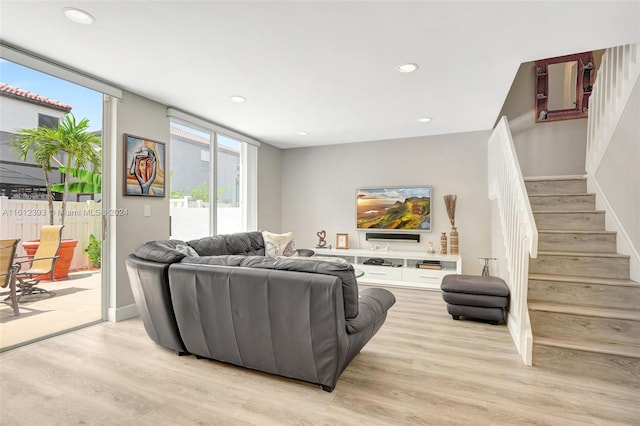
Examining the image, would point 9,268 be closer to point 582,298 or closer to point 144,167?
point 144,167

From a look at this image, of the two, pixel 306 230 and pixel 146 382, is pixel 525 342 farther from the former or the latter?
pixel 306 230

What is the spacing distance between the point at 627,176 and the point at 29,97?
5.55 meters

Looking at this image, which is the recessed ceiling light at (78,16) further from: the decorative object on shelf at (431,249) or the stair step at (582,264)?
the decorative object on shelf at (431,249)

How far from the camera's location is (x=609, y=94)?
11.2 feet

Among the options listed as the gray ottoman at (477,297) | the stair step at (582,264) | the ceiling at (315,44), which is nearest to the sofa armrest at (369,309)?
the gray ottoman at (477,297)

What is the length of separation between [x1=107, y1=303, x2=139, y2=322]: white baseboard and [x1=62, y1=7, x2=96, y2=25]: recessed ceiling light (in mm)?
2676

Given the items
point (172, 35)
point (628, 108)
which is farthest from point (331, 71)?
point (628, 108)

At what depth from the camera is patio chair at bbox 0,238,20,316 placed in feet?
9.18

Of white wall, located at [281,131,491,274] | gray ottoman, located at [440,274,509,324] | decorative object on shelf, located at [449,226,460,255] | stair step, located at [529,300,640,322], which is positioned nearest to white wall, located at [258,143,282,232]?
white wall, located at [281,131,491,274]

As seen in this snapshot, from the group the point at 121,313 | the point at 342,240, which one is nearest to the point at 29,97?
the point at 121,313

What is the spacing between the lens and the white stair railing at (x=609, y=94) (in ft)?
9.81

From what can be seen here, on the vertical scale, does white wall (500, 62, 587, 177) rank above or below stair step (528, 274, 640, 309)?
above

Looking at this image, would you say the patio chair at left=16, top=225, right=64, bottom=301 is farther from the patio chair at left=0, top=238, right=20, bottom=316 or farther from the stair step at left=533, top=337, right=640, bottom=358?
the stair step at left=533, top=337, right=640, bottom=358

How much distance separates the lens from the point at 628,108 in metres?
3.05
